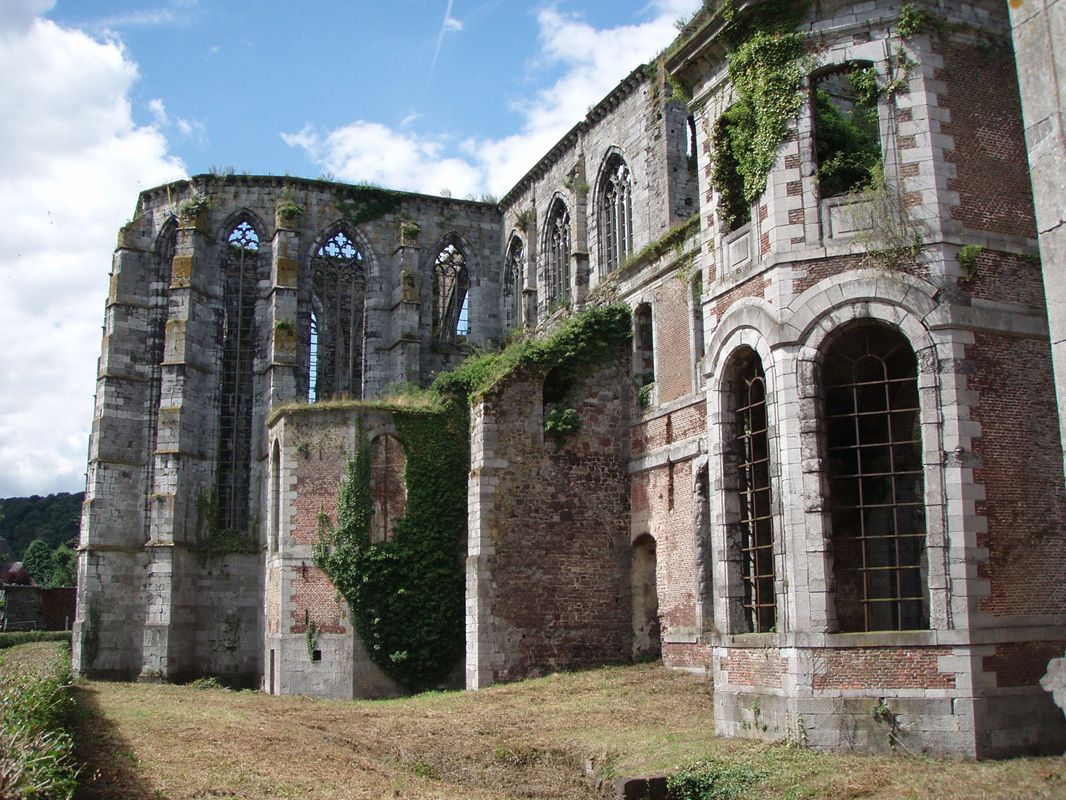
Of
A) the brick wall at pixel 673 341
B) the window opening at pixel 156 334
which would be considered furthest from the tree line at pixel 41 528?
the brick wall at pixel 673 341

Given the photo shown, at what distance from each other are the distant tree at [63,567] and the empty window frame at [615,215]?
42036mm

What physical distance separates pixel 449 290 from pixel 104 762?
25749 millimetres

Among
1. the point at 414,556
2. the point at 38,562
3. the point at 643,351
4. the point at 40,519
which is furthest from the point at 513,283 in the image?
the point at 40,519

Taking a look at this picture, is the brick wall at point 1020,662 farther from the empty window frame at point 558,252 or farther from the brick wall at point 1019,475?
the empty window frame at point 558,252

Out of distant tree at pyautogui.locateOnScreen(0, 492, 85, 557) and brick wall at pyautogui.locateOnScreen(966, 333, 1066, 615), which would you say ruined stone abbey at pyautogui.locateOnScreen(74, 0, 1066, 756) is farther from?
distant tree at pyautogui.locateOnScreen(0, 492, 85, 557)

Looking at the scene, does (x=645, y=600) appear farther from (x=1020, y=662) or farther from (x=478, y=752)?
(x=1020, y=662)

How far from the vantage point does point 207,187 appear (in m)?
34.3

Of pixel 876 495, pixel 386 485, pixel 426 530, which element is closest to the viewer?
pixel 876 495

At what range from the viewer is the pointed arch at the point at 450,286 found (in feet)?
115

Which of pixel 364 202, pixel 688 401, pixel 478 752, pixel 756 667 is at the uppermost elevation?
pixel 364 202

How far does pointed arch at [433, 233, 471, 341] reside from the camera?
35188mm

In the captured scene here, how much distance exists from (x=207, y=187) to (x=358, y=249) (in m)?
5.40

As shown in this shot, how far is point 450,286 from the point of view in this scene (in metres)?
35.8

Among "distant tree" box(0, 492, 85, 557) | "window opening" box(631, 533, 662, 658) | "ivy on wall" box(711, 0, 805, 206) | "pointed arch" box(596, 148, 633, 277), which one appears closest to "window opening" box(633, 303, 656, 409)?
"window opening" box(631, 533, 662, 658)
